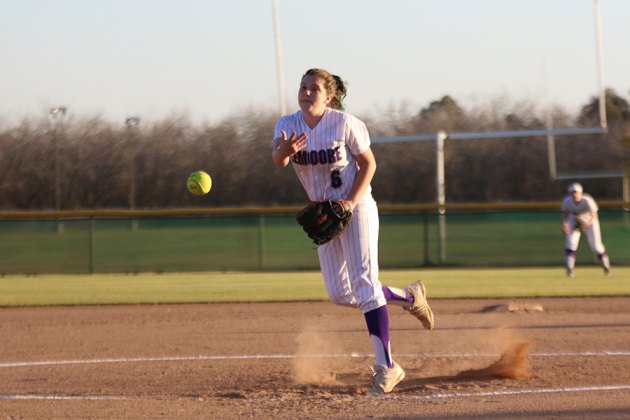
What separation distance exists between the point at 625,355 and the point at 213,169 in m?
26.4

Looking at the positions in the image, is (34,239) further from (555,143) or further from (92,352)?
(555,143)

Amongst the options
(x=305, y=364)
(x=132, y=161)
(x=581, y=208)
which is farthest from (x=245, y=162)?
(x=305, y=364)

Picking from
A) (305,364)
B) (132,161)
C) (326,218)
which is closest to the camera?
(326,218)

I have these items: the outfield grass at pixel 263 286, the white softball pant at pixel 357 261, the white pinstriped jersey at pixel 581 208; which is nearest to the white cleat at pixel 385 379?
the white softball pant at pixel 357 261

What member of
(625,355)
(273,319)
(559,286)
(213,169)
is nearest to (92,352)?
(273,319)

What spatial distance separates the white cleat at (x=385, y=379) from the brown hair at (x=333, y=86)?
141 centimetres

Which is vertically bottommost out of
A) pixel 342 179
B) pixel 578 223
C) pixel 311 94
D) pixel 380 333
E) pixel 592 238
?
pixel 380 333

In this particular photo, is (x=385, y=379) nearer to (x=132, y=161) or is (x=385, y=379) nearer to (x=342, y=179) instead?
(x=342, y=179)

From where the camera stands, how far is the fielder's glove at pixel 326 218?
4.83 meters

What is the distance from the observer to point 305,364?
19.7 ft

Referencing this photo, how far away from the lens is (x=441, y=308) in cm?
977

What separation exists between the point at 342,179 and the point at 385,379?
40.8 inches

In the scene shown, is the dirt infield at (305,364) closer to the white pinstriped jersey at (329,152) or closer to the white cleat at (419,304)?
the white cleat at (419,304)

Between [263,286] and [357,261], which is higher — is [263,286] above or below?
below
